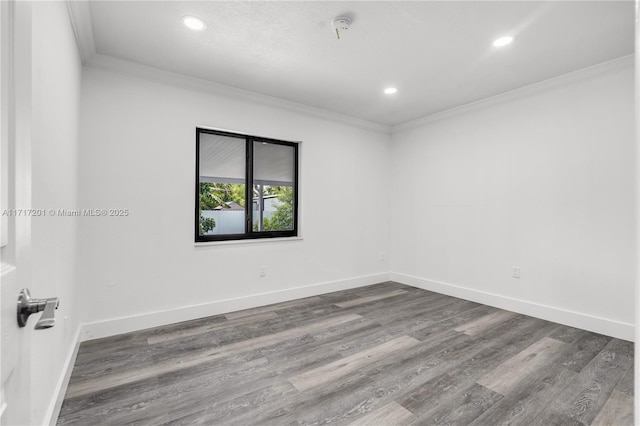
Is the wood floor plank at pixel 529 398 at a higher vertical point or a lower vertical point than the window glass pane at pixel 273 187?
lower

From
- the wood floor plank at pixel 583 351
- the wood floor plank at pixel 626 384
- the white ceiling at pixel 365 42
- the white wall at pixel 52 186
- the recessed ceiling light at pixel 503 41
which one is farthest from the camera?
the recessed ceiling light at pixel 503 41

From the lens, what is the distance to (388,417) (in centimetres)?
177

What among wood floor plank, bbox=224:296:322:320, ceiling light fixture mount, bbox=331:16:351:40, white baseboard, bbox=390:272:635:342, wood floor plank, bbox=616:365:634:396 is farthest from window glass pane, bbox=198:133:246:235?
wood floor plank, bbox=616:365:634:396

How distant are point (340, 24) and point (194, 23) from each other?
1107mm

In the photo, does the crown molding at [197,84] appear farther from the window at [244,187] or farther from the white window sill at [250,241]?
the white window sill at [250,241]

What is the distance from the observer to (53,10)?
1.64m

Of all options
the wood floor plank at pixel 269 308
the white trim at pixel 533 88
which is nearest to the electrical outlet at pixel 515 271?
the white trim at pixel 533 88

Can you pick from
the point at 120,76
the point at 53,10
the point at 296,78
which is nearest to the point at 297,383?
the point at 53,10

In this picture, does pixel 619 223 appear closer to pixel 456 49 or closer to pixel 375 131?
pixel 456 49

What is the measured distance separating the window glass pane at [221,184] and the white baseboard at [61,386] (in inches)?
57.8

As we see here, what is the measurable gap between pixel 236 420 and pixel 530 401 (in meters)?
1.80

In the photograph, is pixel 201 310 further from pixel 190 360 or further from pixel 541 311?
pixel 541 311

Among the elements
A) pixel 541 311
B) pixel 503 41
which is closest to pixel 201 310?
pixel 541 311

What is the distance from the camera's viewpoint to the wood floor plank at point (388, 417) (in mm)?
1717
